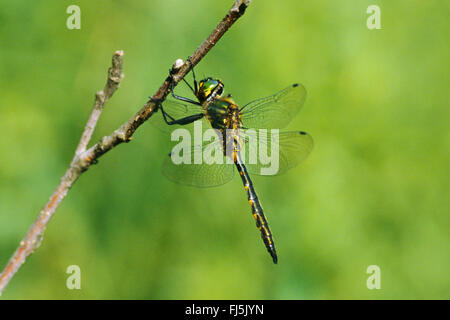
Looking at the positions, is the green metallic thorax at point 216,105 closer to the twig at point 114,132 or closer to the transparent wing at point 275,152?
the transparent wing at point 275,152

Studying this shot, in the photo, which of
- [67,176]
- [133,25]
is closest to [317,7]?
[133,25]

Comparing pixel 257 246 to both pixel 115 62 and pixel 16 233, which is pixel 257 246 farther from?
pixel 115 62

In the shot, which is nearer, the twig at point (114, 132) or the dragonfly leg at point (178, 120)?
the twig at point (114, 132)

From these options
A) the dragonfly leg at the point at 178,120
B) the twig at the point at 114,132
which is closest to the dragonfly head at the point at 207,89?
the dragonfly leg at the point at 178,120

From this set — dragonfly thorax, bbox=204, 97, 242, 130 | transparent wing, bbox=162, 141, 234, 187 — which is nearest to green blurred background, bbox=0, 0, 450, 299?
transparent wing, bbox=162, 141, 234, 187

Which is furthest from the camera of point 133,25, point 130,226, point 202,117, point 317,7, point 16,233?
point 317,7

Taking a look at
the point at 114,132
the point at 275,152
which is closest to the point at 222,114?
the point at 275,152

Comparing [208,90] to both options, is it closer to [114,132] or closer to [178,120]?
[178,120]
